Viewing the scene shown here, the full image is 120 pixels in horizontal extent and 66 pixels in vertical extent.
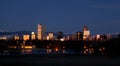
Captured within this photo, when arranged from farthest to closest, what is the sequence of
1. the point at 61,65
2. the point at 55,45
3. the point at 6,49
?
A: the point at 55,45
the point at 6,49
the point at 61,65

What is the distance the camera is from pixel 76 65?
104ft

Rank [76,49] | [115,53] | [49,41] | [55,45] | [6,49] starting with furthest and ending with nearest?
1. [49,41]
2. [55,45]
3. [76,49]
4. [6,49]
5. [115,53]

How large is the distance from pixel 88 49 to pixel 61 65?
5467cm

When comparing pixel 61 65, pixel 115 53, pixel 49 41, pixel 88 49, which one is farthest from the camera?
pixel 49 41

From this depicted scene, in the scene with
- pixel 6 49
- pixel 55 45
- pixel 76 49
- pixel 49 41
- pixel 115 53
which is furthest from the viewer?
pixel 49 41

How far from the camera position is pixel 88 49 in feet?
281

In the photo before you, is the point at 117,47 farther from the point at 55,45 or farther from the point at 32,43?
the point at 32,43

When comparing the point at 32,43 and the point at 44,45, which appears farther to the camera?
the point at 32,43

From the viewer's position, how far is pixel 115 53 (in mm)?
53906

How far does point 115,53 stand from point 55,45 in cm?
5931

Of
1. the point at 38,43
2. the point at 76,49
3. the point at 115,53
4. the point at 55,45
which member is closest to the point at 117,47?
the point at 115,53

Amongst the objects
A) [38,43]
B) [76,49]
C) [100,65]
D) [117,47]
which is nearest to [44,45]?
[38,43]

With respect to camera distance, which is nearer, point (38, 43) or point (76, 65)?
point (76, 65)

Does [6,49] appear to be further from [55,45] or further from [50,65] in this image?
[55,45]
